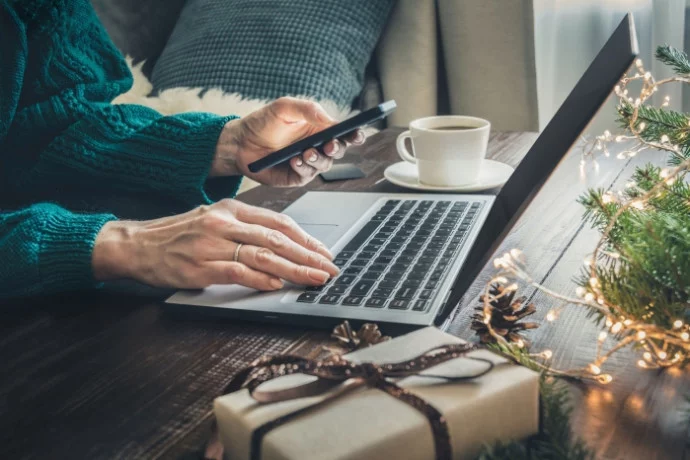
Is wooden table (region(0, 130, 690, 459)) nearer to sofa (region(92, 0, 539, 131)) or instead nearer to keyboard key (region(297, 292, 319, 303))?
keyboard key (region(297, 292, 319, 303))

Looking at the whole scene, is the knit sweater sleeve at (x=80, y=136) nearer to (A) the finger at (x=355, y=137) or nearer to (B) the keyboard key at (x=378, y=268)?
(A) the finger at (x=355, y=137)

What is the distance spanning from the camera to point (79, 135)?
968 millimetres

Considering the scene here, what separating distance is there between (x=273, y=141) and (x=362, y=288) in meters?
0.46

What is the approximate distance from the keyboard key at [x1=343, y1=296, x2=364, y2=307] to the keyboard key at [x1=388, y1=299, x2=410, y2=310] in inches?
1.1

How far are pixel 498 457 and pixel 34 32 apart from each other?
0.85 meters

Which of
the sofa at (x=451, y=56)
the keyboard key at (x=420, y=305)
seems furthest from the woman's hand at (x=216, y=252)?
the sofa at (x=451, y=56)

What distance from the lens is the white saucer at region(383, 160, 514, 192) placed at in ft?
2.98

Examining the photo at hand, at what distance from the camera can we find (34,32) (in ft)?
3.01

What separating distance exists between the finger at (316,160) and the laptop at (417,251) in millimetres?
129

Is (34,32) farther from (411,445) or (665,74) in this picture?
(665,74)

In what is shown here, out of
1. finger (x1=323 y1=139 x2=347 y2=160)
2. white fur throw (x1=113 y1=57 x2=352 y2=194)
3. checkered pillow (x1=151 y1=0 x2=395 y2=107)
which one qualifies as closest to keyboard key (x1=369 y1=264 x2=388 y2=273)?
finger (x1=323 y1=139 x2=347 y2=160)

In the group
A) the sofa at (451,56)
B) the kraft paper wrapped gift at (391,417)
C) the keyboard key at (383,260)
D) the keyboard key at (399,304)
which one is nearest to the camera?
the kraft paper wrapped gift at (391,417)

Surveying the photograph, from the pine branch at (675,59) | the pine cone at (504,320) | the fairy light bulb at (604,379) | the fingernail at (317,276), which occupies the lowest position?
the fairy light bulb at (604,379)

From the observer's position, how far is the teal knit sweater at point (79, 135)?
915 millimetres
